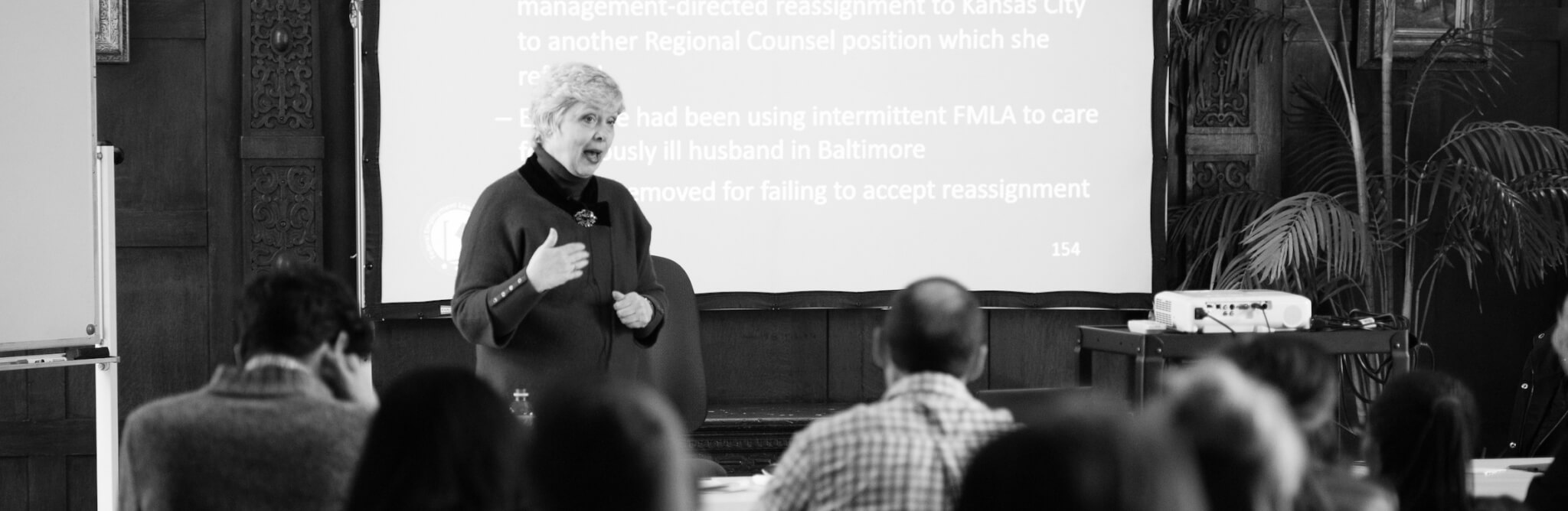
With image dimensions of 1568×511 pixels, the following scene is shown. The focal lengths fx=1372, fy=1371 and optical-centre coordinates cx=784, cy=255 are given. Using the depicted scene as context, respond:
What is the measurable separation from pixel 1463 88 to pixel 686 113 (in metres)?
2.59

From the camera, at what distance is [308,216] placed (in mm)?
4375

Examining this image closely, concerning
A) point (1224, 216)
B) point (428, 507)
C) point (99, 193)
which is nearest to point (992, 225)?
point (1224, 216)

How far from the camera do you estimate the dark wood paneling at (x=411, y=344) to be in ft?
14.7

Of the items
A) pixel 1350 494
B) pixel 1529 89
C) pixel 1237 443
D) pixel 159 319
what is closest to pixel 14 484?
pixel 159 319

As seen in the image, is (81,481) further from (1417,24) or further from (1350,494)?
(1417,24)

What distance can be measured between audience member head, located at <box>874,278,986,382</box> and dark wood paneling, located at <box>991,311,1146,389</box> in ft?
9.81

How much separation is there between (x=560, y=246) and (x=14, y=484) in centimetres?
275

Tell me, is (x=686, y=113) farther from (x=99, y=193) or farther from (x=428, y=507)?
(x=428, y=507)

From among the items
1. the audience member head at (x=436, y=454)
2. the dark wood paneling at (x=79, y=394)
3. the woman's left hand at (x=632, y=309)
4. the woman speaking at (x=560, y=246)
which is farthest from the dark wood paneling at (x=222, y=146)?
the audience member head at (x=436, y=454)

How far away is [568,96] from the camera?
2807 millimetres

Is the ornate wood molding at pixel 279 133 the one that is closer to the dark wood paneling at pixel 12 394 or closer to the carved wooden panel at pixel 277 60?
the carved wooden panel at pixel 277 60

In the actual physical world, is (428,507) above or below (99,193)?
below

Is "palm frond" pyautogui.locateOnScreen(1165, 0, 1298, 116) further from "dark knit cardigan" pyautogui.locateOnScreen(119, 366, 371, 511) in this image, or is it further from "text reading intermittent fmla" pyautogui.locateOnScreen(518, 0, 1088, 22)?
"dark knit cardigan" pyautogui.locateOnScreen(119, 366, 371, 511)

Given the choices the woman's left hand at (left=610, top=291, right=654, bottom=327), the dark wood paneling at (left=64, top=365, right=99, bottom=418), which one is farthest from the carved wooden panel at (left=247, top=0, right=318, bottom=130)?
the woman's left hand at (left=610, top=291, right=654, bottom=327)
